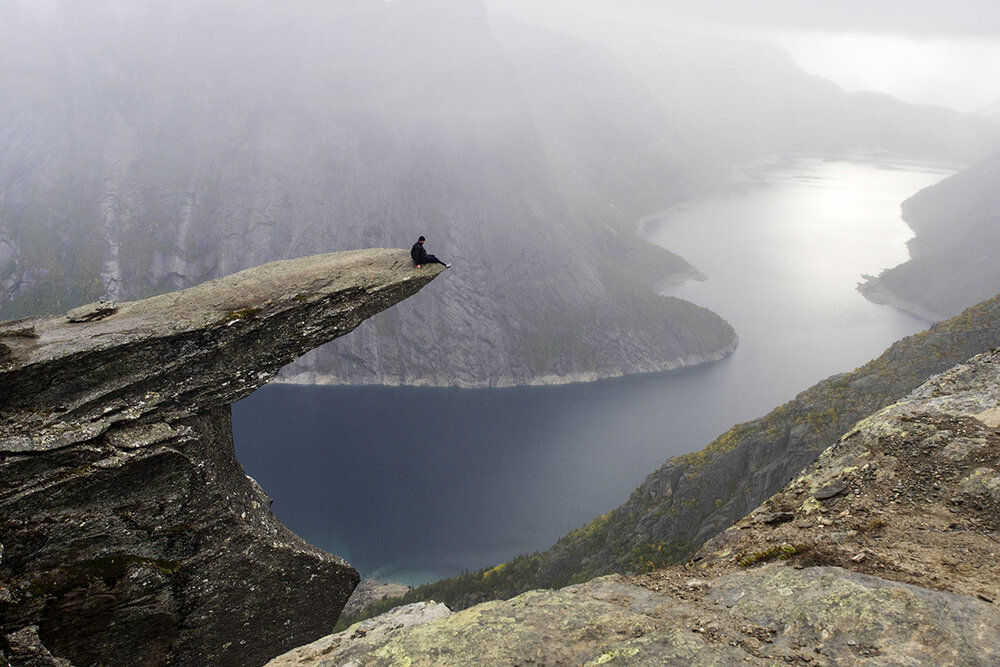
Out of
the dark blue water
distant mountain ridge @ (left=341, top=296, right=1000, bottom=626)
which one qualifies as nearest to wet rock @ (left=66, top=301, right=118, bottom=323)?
distant mountain ridge @ (left=341, top=296, right=1000, bottom=626)

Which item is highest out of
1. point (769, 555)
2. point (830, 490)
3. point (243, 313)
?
point (243, 313)

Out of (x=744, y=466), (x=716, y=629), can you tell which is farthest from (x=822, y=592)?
(x=744, y=466)

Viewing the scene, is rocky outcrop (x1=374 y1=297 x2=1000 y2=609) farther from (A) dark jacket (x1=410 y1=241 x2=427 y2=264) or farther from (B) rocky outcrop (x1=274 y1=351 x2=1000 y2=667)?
(A) dark jacket (x1=410 y1=241 x2=427 y2=264)

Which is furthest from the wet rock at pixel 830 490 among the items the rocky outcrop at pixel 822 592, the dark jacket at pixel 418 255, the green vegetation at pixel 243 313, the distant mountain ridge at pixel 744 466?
the distant mountain ridge at pixel 744 466

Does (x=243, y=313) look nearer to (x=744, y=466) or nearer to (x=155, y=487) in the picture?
(x=155, y=487)

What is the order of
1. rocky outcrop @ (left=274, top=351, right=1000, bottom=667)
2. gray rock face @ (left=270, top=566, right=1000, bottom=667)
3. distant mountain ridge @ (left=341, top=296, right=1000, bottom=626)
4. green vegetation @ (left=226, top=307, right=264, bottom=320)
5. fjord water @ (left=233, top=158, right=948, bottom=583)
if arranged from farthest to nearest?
fjord water @ (left=233, top=158, right=948, bottom=583) < distant mountain ridge @ (left=341, top=296, right=1000, bottom=626) < green vegetation @ (left=226, top=307, right=264, bottom=320) < rocky outcrop @ (left=274, top=351, right=1000, bottom=667) < gray rock face @ (left=270, top=566, right=1000, bottom=667)

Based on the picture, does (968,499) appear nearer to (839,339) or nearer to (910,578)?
(910,578)

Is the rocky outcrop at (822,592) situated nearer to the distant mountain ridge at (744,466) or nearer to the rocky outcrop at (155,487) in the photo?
the rocky outcrop at (155,487)
